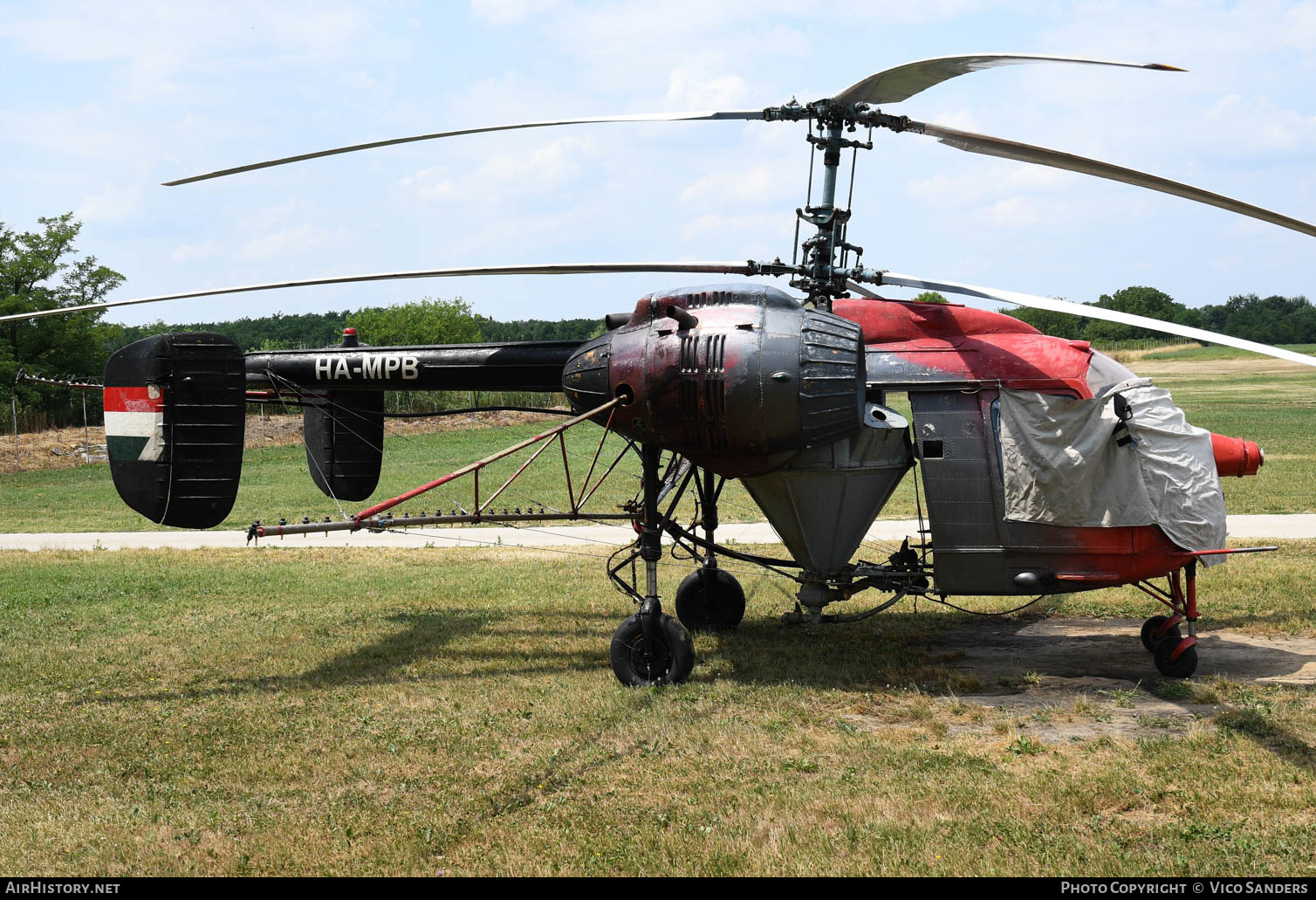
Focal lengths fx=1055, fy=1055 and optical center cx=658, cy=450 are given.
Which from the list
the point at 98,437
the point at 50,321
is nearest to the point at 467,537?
the point at 98,437

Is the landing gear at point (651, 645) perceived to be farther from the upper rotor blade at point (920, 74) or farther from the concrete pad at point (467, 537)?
the concrete pad at point (467, 537)

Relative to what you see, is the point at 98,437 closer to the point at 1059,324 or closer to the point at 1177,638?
the point at 1177,638

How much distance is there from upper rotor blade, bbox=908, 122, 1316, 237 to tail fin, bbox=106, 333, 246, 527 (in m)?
6.97

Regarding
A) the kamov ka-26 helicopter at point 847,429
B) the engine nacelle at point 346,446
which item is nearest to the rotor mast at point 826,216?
the kamov ka-26 helicopter at point 847,429

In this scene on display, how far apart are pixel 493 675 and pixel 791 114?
565 centimetres

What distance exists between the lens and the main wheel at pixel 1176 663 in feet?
30.1

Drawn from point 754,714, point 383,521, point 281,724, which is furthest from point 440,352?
point 754,714

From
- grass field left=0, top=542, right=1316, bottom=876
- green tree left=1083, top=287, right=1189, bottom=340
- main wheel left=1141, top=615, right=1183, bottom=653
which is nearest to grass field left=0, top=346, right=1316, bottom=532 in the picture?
grass field left=0, top=542, right=1316, bottom=876

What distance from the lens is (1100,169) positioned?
7.33 m

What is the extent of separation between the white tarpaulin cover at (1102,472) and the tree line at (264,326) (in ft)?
21.1

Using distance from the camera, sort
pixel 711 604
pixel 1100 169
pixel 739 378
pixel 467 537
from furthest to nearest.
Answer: pixel 467 537
pixel 711 604
pixel 739 378
pixel 1100 169

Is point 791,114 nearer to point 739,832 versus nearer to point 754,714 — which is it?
point 754,714

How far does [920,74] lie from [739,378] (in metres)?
2.66

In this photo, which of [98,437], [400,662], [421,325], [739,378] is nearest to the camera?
[739,378]
